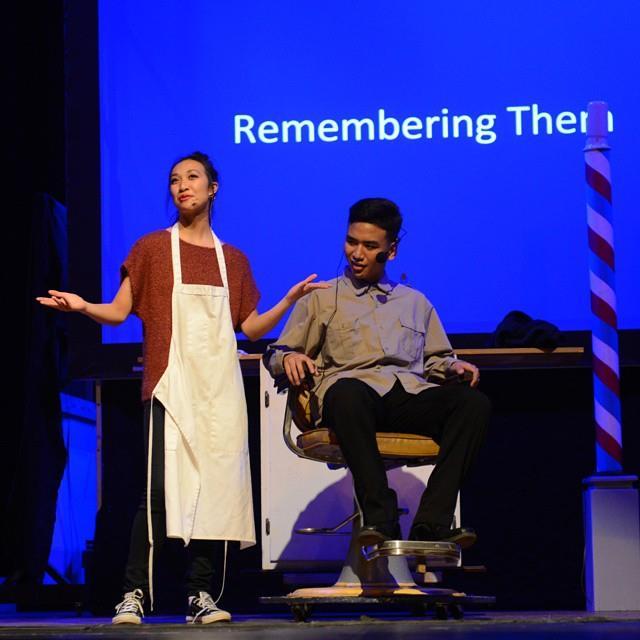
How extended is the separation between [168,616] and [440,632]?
81.7 inches

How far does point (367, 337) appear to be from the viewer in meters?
3.94

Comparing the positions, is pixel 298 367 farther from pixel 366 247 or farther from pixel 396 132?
pixel 396 132

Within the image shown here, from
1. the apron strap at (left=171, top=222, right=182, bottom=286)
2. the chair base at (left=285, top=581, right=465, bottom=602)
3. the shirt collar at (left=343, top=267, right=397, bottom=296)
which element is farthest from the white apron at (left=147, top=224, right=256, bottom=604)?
the shirt collar at (left=343, top=267, right=397, bottom=296)

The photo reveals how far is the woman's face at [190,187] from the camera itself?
3.83m

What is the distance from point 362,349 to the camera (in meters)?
3.92

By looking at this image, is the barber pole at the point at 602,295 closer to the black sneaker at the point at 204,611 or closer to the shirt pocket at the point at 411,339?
the shirt pocket at the point at 411,339

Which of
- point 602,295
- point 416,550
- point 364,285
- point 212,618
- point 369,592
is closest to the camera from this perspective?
point 416,550

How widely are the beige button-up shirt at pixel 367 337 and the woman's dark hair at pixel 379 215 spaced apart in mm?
187

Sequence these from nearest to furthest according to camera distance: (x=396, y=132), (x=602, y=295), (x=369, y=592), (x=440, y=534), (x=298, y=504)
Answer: (x=440, y=534)
(x=369, y=592)
(x=602, y=295)
(x=298, y=504)
(x=396, y=132)

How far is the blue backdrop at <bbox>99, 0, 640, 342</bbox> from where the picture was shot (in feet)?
16.3

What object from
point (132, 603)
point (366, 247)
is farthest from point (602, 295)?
point (132, 603)

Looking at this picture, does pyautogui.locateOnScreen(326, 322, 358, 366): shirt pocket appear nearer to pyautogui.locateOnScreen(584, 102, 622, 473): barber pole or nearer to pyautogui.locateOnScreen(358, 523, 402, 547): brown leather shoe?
pyautogui.locateOnScreen(358, 523, 402, 547): brown leather shoe

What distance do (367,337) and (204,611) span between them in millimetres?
938

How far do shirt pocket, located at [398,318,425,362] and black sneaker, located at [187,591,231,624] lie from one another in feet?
3.03
